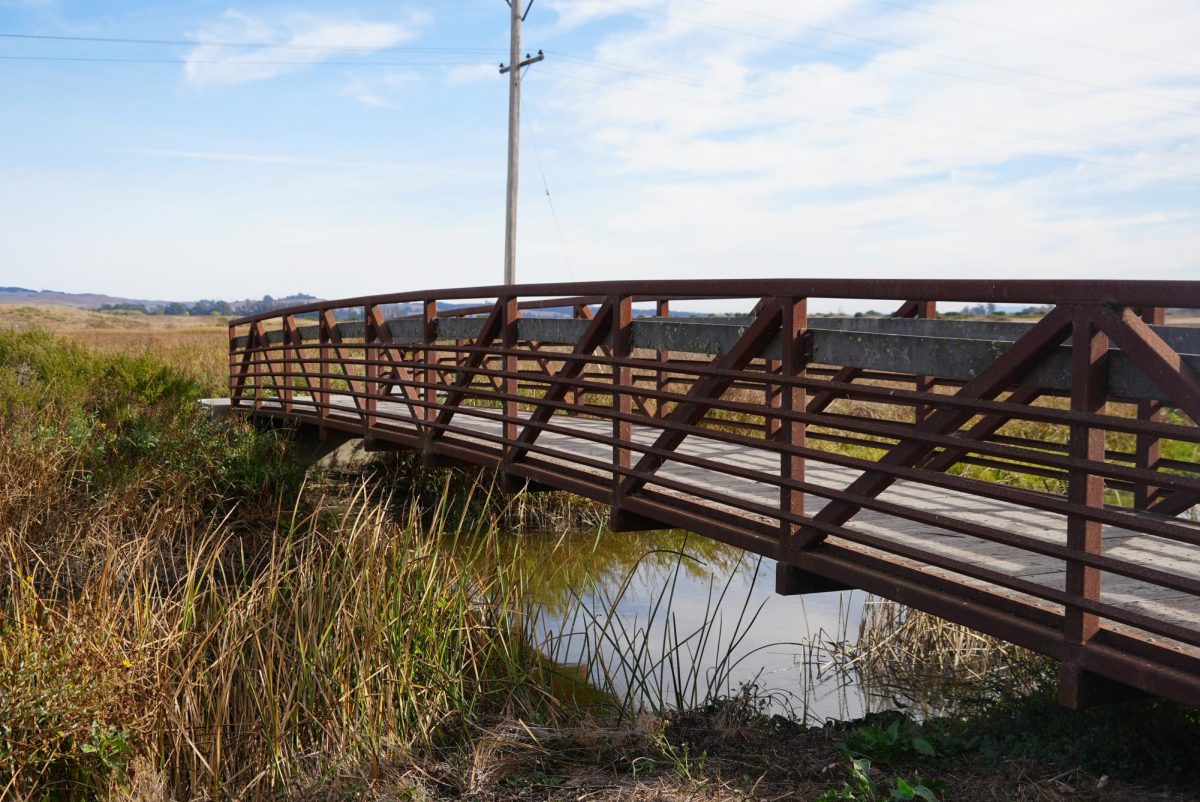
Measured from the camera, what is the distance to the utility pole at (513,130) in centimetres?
1984

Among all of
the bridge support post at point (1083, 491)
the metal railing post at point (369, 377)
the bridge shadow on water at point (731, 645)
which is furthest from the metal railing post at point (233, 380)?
the bridge support post at point (1083, 491)

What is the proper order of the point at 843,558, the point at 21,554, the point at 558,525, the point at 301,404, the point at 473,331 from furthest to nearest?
the point at 301,404, the point at 558,525, the point at 473,331, the point at 21,554, the point at 843,558

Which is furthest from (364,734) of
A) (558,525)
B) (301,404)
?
(301,404)

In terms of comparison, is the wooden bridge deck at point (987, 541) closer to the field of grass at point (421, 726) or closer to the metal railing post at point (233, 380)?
the field of grass at point (421, 726)

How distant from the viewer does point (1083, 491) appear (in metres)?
3.71

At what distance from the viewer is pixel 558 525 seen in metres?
10.8

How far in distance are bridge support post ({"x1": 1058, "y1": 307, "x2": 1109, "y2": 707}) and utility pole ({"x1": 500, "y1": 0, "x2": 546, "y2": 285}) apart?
54.3 ft

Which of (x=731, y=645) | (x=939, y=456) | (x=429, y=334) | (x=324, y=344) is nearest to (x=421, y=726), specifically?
(x=731, y=645)

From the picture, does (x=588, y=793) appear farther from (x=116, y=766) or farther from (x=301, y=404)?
(x=301, y=404)

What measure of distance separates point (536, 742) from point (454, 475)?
6452mm

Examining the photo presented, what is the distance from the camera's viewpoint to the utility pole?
19.8 metres

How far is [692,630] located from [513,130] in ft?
46.3

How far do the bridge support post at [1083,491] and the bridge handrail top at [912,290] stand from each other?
11 cm

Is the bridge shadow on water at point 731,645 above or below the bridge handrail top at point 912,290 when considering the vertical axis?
below
